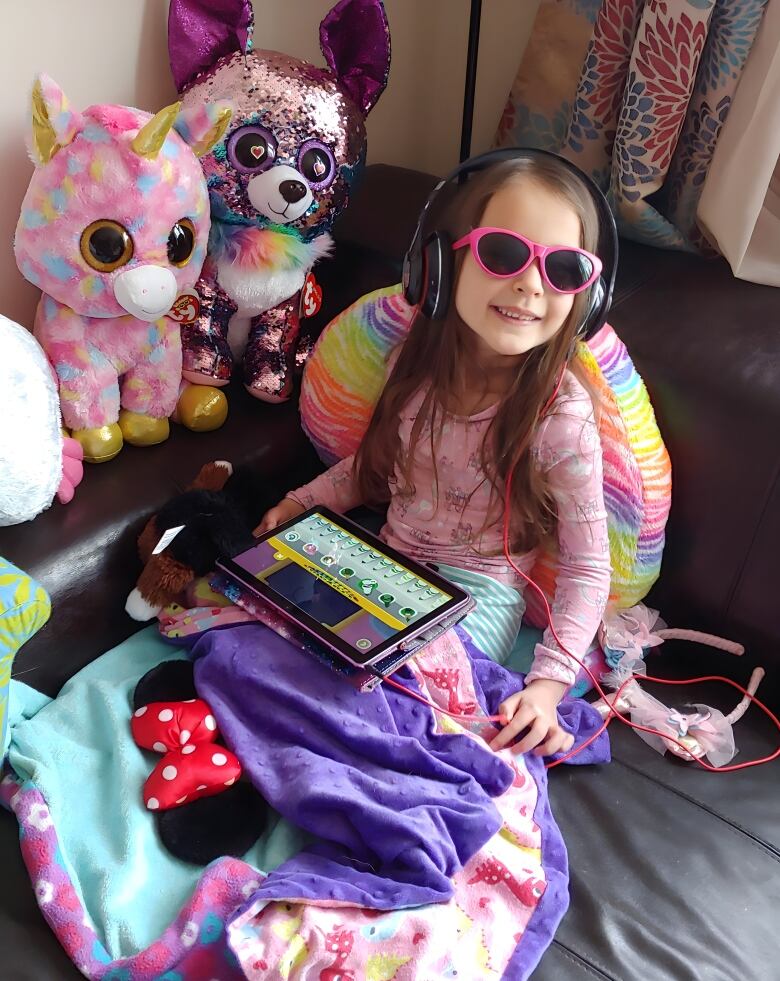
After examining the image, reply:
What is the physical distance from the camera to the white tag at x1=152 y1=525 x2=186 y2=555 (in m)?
1.09

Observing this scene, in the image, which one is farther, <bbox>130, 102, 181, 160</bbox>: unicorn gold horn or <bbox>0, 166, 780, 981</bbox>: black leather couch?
<bbox>130, 102, 181, 160</bbox>: unicorn gold horn

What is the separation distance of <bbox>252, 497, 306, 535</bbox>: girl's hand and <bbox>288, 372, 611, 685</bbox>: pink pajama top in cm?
12

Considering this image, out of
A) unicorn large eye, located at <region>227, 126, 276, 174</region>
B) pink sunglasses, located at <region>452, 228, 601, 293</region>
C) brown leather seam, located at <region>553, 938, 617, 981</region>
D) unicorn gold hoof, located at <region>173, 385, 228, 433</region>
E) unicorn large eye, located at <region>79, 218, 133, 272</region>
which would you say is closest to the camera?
brown leather seam, located at <region>553, 938, 617, 981</region>

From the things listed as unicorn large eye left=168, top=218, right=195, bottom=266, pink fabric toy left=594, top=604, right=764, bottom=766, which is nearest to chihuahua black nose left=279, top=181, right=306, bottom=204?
unicorn large eye left=168, top=218, right=195, bottom=266

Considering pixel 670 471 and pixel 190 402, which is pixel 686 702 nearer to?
pixel 670 471

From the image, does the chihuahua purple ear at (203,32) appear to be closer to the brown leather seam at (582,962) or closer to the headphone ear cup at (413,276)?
the headphone ear cup at (413,276)

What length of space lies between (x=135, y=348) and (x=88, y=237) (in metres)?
0.16

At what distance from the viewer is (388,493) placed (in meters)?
1.27

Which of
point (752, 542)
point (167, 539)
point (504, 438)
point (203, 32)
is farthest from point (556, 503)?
point (203, 32)

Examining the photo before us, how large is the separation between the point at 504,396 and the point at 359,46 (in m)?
0.55

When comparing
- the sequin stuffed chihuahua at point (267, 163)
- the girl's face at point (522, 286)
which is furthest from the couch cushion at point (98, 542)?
the girl's face at point (522, 286)

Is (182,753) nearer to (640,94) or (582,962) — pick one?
(582,962)

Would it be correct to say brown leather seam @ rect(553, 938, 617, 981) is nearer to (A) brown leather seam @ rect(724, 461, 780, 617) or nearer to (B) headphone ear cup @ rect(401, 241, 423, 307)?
(A) brown leather seam @ rect(724, 461, 780, 617)

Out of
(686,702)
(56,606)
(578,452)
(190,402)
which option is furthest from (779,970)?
(190,402)
